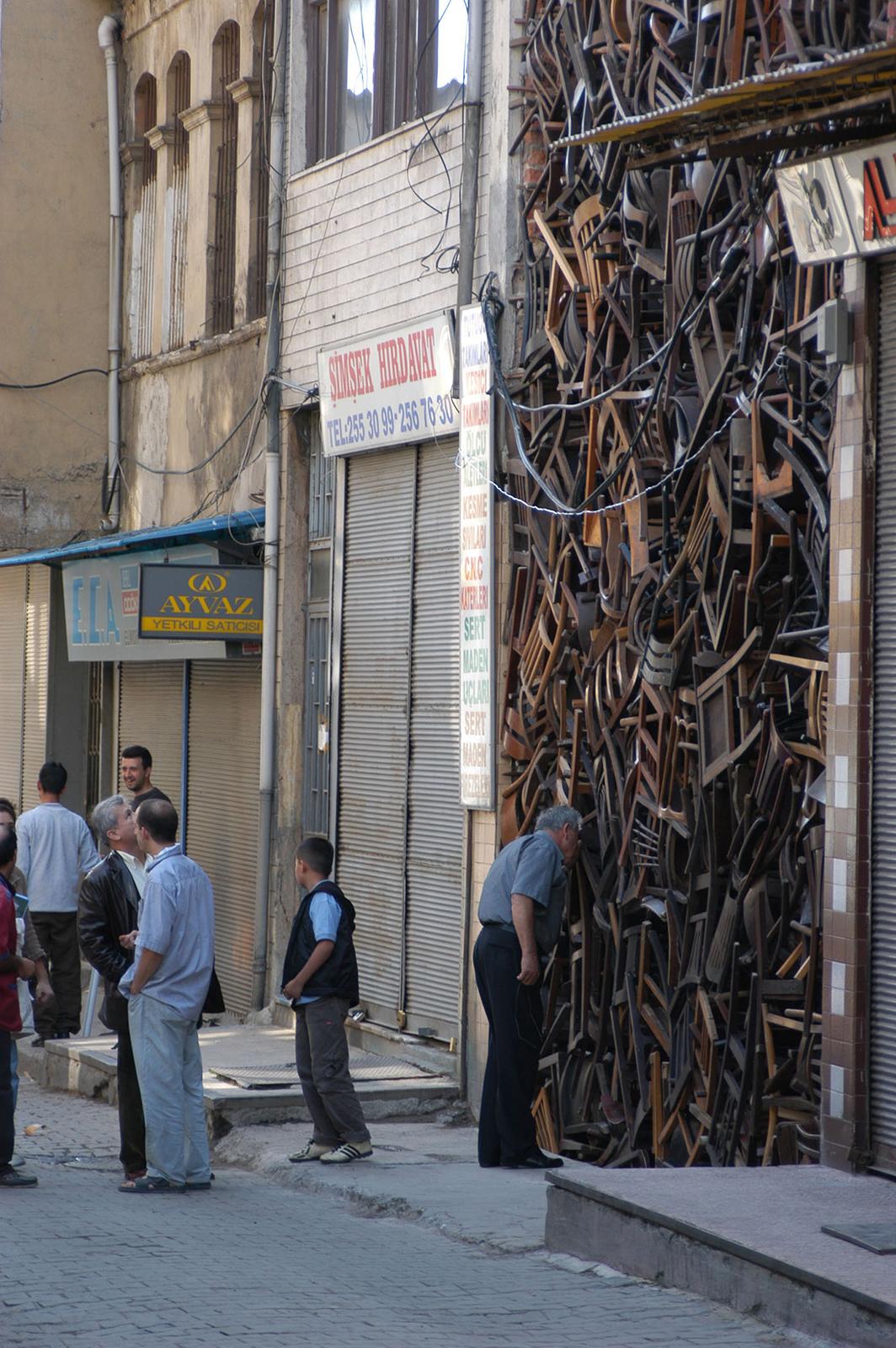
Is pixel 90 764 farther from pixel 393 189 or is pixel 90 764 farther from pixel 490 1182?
pixel 490 1182

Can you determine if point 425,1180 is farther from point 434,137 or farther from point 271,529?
point 434,137

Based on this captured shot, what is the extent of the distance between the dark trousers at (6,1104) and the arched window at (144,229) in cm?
1002

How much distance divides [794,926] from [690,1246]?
6.86ft

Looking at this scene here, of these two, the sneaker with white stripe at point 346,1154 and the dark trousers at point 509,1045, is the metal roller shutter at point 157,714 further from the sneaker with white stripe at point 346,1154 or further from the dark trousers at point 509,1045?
the dark trousers at point 509,1045

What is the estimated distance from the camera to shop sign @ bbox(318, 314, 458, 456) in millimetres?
12219

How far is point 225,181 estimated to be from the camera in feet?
53.9

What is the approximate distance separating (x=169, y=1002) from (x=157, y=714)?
8.40 metres

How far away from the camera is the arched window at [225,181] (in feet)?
53.3

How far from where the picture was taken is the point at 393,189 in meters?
12.9

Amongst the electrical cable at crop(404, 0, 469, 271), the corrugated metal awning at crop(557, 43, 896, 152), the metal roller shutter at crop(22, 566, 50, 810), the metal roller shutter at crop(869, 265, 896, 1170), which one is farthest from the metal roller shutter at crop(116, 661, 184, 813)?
the corrugated metal awning at crop(557, 43, 896, 152)

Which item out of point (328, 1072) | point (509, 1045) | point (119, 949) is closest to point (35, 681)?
point (119, 949)

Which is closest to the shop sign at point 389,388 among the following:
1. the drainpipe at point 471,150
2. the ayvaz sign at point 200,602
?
the drainpipe at point 471,150

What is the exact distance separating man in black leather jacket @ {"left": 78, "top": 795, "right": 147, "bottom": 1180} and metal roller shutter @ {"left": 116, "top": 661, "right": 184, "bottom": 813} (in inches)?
263

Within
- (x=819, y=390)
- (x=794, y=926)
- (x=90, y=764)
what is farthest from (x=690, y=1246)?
(x=90, y=764)
